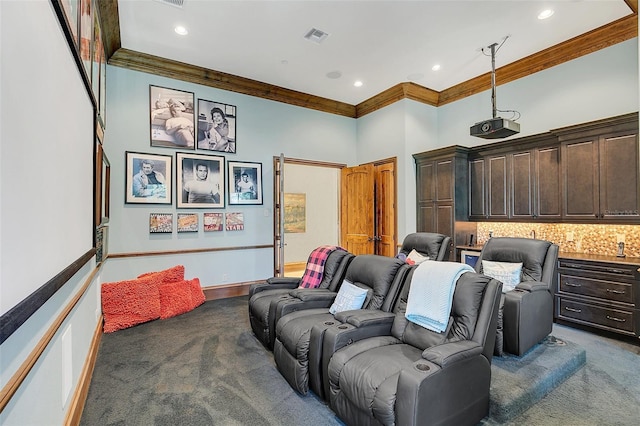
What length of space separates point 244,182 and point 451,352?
4.45m

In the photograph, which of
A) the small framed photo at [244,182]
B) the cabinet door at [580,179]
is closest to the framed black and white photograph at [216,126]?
the small framed photo at [244,182]

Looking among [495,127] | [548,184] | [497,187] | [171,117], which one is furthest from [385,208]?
[171,117]

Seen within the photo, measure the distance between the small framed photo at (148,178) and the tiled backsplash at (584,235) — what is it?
543 cm

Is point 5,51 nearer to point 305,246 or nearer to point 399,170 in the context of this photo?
point 399,170

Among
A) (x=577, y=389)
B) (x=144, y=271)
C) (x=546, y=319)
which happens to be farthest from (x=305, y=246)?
(x=577, y=389)

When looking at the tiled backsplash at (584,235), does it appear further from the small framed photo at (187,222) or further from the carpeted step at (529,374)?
the small framed photo at (187,222)

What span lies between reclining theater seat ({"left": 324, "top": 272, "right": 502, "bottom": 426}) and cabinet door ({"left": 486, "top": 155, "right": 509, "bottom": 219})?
10.8 feet

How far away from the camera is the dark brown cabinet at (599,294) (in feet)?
11.1

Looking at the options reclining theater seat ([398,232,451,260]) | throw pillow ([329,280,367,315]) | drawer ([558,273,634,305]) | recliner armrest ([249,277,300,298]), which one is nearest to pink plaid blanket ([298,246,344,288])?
recliner armrest ([249,277,300,298])

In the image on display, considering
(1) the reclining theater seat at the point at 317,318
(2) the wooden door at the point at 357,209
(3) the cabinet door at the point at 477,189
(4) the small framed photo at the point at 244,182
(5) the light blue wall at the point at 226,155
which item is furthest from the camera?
(2) the wooden door at the point at 357,209

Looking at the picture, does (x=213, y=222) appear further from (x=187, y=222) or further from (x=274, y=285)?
(x=274, y=285)

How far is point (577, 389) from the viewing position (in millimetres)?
2529

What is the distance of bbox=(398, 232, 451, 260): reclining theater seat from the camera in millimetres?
3912

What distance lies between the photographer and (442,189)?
541cm
